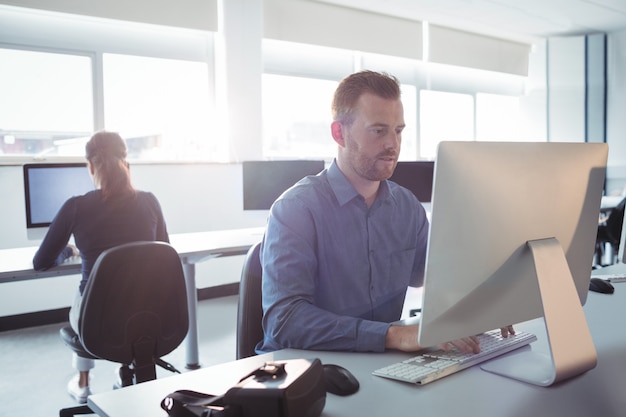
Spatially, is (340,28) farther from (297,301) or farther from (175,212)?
(297,301)

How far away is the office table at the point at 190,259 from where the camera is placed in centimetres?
250

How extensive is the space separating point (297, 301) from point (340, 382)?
1.14 ft

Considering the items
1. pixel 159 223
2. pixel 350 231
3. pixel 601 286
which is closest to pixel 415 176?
pixel 159 223

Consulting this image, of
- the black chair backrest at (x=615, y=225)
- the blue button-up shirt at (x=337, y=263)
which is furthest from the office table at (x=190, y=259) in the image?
the black chair backrest at (x=615, y=225)

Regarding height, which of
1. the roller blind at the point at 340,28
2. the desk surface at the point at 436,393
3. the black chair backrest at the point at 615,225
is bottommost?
the black chair backrest at the point at 615,225

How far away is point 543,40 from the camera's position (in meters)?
7.32

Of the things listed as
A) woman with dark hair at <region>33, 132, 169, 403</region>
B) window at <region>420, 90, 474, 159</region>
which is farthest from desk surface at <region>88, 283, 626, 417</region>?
window at <region>420, 90, 474, 159</region>

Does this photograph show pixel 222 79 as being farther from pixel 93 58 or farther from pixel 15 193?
pixel 15 193

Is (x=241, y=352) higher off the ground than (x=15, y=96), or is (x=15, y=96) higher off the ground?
(x=15, y=96)

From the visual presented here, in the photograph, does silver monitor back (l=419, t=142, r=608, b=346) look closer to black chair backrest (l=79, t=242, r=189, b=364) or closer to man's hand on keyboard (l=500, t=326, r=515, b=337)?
man's hand on keyboard (l=500, t=326, r=515, b=337)

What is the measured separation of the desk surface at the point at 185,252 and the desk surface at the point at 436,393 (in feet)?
5.58

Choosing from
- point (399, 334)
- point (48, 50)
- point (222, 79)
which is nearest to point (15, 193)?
point (48, 50)

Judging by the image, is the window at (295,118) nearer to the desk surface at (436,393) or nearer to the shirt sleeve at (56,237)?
the shirt sleeve at (56,237)

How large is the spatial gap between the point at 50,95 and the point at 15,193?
790 millimetres
